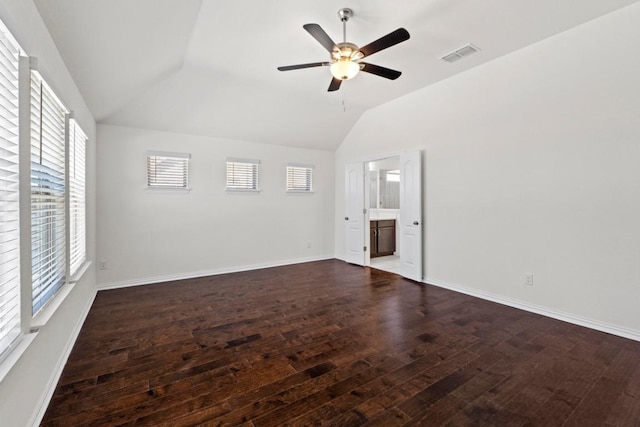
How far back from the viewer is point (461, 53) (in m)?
3.44

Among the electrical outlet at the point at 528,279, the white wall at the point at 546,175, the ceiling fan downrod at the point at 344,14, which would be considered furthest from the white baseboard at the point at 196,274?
the ceiling fan downrod at the point at 344,14

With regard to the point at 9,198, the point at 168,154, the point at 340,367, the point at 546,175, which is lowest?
the point at 340,367

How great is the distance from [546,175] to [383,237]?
3.78 m

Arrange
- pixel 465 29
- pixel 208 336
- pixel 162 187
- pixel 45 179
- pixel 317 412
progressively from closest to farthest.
Result: pixel 317 412, pixel 45 179, pixel 208 336, pixel 465 29, pixel 162 187

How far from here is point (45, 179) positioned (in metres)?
1.94

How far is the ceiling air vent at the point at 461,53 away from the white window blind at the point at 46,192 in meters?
3.86

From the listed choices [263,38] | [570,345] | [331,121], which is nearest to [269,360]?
[570,345]

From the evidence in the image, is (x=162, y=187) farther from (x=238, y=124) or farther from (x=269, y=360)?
(x=269, y=360)

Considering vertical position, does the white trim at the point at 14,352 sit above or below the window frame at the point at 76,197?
below

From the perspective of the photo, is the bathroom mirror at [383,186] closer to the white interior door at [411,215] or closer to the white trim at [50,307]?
the white interior door at [411,215]

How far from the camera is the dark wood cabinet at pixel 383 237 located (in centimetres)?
652

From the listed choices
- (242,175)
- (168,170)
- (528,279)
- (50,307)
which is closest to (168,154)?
(168,170)

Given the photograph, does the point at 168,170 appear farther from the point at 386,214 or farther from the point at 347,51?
the point at 386,214

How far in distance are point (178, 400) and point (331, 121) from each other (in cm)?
488
